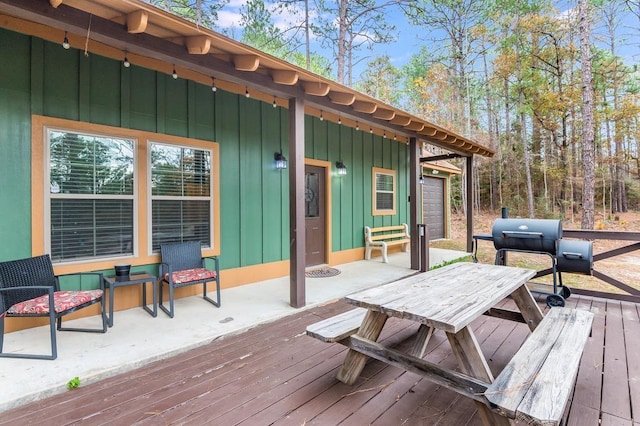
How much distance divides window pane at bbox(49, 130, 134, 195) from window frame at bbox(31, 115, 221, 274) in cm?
7

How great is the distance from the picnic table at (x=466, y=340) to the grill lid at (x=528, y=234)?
1471 mm

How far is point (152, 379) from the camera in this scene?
215 cm

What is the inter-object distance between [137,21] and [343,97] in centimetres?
216

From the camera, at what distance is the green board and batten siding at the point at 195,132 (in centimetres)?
286

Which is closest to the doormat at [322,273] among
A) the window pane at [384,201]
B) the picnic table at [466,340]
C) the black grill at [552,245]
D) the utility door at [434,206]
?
the window pane at [384,201]

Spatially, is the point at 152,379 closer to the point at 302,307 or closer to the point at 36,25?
the point at 302,307

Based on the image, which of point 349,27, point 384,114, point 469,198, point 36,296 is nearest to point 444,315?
point 384,114

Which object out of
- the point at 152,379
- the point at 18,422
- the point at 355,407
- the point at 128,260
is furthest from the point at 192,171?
the point at 355,407

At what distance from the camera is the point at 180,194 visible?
395 cm

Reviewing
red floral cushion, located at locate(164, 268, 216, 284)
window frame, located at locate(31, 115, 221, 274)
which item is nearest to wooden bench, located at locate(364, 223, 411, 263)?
window frame, located at locate(31, 115, 221, 274)

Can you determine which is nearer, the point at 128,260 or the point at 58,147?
the point at 58,147

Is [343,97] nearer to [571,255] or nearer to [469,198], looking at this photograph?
[571,255]

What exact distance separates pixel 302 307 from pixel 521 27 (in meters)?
13.9

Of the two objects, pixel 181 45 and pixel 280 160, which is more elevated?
pixel 181 45
